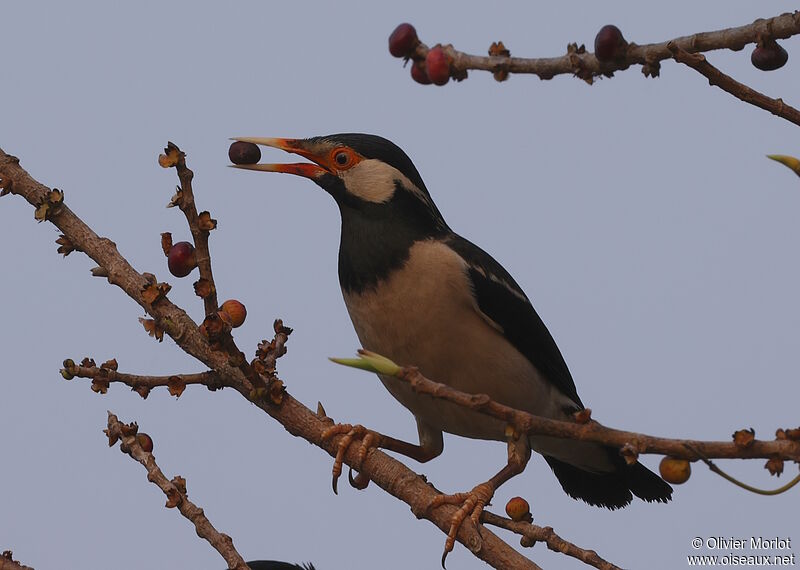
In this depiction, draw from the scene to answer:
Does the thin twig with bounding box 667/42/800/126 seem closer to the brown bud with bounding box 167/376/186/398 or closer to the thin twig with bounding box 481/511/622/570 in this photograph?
the thin twig with bounding box 481/511/622/570

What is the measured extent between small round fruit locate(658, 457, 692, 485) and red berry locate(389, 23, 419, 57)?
1.18m

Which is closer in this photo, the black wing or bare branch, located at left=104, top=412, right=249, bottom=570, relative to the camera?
bare branch, located at left=104, top=412, right=249, bottom=570

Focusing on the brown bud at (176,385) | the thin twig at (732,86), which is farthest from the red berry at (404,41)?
the brown bud at (176,385)

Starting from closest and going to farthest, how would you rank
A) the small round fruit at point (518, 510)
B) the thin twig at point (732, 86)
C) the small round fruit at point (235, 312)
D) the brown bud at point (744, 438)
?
the brown bud at point (744, 438), the thin twig at point (732, 86), the small round fruit at point (235, 312), the small round fruit at point (518, 510)

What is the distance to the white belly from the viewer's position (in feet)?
12.7

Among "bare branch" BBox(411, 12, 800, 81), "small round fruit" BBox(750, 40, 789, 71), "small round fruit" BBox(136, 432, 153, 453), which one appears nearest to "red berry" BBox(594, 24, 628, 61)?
"bare branch" BBox(411, 12, 800, 81)

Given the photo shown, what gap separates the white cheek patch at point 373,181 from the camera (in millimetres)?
3975

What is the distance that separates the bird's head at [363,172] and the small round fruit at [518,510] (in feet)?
4.25

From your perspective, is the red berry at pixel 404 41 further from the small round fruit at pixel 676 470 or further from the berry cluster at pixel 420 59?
the small round fruit at pixel 676 470

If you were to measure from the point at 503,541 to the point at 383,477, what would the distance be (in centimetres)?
42

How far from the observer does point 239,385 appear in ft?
10.0

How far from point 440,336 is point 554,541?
3.91ft

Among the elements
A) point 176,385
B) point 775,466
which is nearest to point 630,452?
point 775,466

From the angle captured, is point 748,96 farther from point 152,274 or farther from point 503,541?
point 152,274
